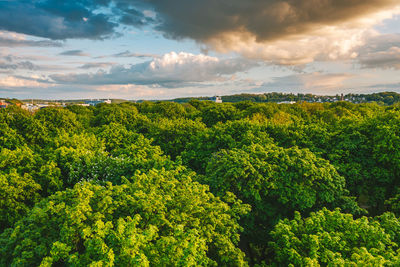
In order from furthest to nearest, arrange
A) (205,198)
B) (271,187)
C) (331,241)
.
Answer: (271,187) → (205,198) → (331,241)

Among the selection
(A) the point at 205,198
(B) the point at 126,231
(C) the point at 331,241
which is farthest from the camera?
(A) the point at 205,198

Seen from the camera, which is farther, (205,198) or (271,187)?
(271,187)

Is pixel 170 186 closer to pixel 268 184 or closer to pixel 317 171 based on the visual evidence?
pixel 268 184

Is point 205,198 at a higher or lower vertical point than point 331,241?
higher

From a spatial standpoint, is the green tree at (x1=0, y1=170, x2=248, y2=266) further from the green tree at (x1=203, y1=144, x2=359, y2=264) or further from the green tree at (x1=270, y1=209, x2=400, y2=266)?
the green tree at (x1=203, y1=144, x2=359, y2=264)

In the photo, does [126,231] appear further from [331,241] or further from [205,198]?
[331,241]

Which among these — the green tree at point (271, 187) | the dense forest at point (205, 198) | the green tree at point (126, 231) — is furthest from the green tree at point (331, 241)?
the green tree at point (271, 187)

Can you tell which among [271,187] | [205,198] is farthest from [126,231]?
[271,187]

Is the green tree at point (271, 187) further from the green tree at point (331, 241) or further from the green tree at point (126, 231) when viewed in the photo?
the green tree at point (331, 241)

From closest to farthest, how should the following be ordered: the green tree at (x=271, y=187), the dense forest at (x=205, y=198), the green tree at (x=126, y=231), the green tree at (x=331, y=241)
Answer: the green tree at (x=126, y=231)
the dense forest at (x=205, y=198)
the green tree at (x=331, y=241)
the green tree at (x=271, y=187)

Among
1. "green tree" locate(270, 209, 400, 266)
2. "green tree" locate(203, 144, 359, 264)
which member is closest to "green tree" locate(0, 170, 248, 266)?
"green tree" locate(270, 209, 400, 266)

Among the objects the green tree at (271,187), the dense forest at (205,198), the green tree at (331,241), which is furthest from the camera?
the green tree at (271,187)
